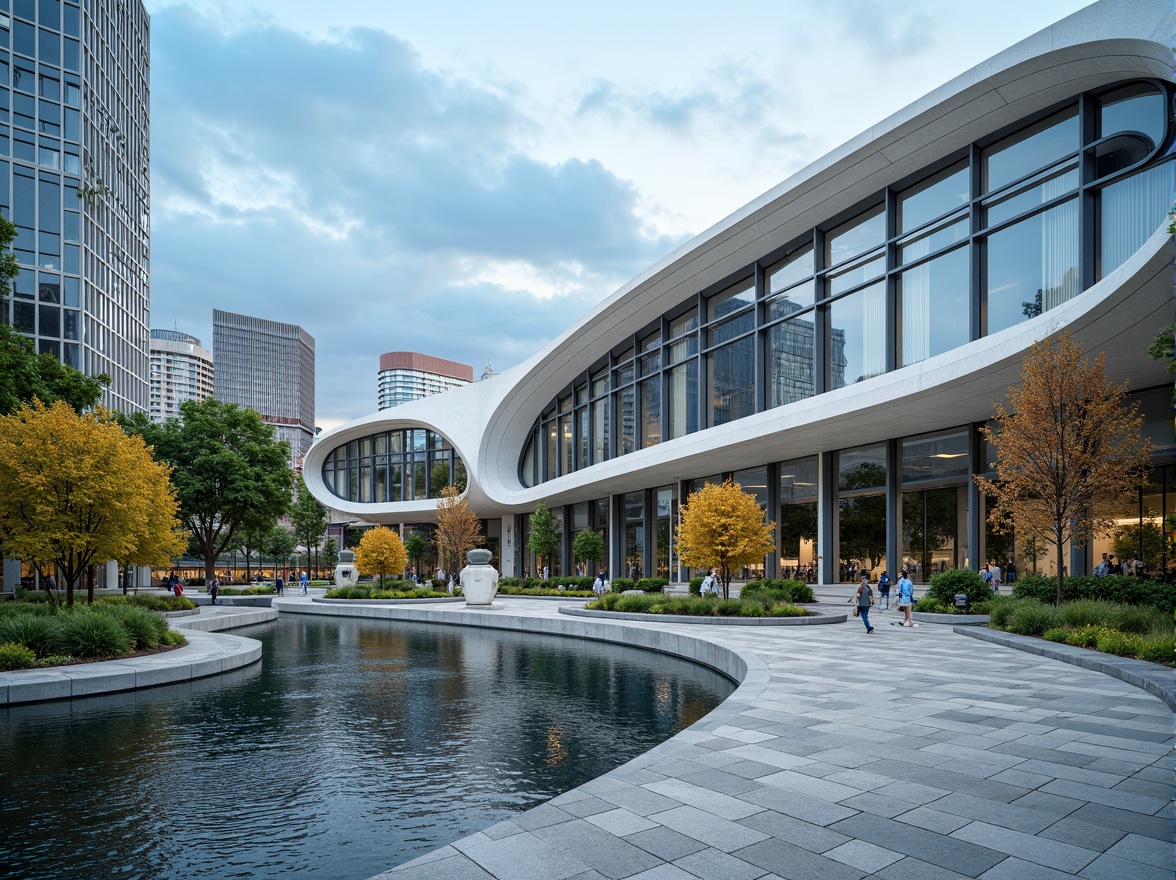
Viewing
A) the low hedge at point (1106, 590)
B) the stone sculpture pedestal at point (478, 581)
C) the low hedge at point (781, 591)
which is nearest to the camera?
the low hedge at point (1106, 590)

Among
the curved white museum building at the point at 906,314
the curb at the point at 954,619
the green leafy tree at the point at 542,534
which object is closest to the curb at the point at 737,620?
the curb at the point at 954,619

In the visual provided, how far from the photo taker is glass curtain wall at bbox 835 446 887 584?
27.9 meters

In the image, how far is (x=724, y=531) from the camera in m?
22.4

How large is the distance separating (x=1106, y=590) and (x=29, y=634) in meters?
20.5

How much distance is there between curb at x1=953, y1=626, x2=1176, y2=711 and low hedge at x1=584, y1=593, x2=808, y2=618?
5.23 meters

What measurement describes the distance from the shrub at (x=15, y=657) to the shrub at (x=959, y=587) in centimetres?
2031

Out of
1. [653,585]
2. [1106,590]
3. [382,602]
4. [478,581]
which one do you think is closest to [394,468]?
[382,602]

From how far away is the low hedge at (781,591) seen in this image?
23.5 m

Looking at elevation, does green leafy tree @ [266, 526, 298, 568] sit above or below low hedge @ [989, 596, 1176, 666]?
below

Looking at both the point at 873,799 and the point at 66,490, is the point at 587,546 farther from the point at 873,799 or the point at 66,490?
the point at 873,799

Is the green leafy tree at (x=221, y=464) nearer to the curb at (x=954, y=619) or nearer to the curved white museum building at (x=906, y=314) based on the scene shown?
the curved white museum building at (x=906, y=314)

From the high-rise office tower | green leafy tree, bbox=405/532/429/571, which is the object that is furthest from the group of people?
green leafy tree, bbox=405/532/429/571

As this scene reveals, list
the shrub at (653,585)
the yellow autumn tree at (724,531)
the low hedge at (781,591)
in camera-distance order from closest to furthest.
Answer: the yellow autumn tree at (724,531), the low hedge at (781,591), the shrub at (653,585)

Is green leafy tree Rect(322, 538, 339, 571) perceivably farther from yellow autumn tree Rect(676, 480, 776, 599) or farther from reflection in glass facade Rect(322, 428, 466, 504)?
yellow autumn tree Rect(676, 480, 776, 599)
